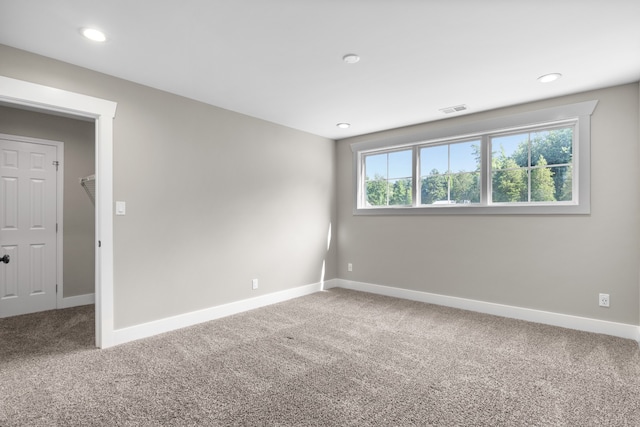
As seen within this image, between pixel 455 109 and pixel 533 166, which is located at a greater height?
pixel 455 109

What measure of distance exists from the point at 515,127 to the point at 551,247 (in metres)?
1.36

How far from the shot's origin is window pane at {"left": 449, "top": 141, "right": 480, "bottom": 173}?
13.4 ft

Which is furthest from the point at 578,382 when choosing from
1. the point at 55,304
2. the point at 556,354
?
the point at 55,304

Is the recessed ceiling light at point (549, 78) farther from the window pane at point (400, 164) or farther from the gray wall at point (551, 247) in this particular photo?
the window pane at point (400, 164)

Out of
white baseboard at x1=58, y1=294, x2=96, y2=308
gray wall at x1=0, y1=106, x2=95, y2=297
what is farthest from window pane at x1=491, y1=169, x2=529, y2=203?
white baseboard at x1=58, y1=294, x2=96, y2=308

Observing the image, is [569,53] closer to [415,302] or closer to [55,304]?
[415,302]

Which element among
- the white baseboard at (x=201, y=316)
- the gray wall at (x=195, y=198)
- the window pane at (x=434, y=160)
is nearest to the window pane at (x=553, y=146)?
the window pane at (x=434, y=160)

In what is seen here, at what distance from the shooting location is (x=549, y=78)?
2959 millimetres

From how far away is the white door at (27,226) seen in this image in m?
3.79

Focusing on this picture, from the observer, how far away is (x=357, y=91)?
10.9 ft

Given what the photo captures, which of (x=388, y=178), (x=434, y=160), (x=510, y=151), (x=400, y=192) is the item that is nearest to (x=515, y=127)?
(x=510, y=151)

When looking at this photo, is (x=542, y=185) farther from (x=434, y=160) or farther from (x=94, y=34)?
(x=94, y=34)

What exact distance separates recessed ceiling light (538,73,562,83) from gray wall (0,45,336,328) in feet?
9.58

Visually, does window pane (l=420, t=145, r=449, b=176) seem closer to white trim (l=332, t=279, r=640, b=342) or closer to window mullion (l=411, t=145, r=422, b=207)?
window mullion (l=411, t=145, r=422, b=207)
